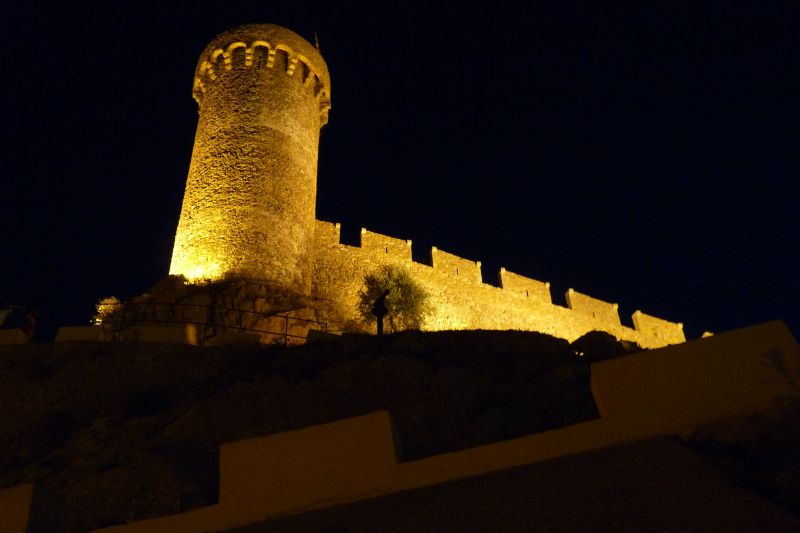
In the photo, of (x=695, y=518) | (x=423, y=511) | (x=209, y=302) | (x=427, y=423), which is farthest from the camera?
(x=209, y=302)

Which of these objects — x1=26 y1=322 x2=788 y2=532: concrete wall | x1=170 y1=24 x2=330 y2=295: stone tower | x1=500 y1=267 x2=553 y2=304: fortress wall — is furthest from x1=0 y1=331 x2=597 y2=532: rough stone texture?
x1=500 y1=267 x2=553 y2=304: fortress wall

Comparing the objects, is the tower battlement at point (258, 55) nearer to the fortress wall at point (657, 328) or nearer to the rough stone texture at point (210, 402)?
the rough stone texture at point (210, 402)

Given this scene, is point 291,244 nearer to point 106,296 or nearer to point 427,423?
point 106,296

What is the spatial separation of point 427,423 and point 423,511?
14.7 feet

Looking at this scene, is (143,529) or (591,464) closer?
(591,464)

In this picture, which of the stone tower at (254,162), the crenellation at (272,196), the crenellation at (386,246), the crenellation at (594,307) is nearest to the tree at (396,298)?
the crenellation at (272,196)

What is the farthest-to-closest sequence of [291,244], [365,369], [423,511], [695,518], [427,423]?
[291,244] → [365,369] → [427,423] → [423,511] → [695,518]

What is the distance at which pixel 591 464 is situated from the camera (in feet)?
18.9

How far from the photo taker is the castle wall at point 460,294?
70.9 ft

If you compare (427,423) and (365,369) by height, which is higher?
(365,369)

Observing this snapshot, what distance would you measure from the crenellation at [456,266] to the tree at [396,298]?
7.23ft

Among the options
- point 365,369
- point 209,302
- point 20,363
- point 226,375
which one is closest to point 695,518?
point 365,369

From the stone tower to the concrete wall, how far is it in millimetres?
10488

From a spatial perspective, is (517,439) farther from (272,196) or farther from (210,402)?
(272,196)
